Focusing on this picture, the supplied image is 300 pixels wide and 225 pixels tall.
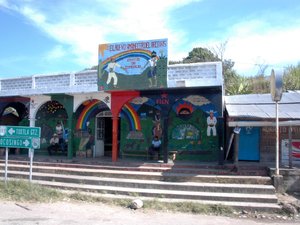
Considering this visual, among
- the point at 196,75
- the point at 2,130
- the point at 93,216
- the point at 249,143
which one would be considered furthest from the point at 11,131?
the point at 249,143

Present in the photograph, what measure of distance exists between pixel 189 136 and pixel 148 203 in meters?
5.62

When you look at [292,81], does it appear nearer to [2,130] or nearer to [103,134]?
[103,134]

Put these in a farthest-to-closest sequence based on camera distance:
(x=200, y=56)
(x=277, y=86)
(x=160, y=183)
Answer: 1. (x=200, y=56)
2. (x=160, y=183)
3. (x=277, y=86)

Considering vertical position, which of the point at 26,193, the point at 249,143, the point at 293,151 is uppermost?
the point at 249,143

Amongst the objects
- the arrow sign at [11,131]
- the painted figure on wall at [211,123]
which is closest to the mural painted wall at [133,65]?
the painted figure on wall at [211,123]

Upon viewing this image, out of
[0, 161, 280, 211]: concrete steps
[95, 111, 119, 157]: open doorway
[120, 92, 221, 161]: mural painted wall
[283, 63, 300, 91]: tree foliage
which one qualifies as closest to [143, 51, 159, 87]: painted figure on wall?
[120, 92, 221, 161]: mural painted wall

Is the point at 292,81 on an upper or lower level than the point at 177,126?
upper

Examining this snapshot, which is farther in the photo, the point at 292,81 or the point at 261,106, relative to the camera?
the point at 292,81

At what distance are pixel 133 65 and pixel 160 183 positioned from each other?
4.65 meters

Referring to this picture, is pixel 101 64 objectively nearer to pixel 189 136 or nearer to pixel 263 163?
pixel 189 136

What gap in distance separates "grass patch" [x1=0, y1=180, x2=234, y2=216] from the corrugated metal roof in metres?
3.79

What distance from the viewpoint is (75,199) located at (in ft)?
30.6

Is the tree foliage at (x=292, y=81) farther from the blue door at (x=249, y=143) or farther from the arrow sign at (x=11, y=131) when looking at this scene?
the arrow sign at (x=11, y=131)

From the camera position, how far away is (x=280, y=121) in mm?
10742
